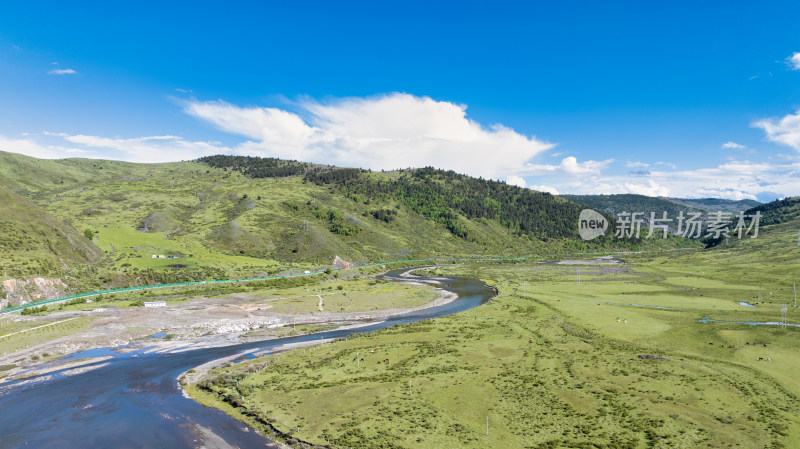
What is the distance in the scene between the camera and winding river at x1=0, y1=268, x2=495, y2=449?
3628 centimetres

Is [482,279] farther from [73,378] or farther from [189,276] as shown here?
[73,378]

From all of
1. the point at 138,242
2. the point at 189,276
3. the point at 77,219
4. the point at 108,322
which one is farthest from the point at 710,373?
the point at 77,219

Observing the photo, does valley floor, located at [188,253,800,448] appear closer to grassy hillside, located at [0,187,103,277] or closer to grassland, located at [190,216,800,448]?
grassland, located at [190,216,800,448]

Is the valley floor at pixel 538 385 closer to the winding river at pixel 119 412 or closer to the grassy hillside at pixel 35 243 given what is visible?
the winding river at pixel 119 412

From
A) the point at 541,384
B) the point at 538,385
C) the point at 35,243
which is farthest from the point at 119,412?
the point at 35,243

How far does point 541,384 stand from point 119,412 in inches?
1885

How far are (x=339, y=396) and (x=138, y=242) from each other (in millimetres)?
144200

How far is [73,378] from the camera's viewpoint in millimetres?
50938

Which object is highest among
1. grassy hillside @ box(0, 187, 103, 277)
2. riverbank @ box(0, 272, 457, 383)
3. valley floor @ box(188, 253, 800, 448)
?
grassy hillside @ box(0, 187, 103, 277)

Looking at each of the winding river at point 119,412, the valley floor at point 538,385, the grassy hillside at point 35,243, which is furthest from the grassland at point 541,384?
the grassy hillside at point 35,243

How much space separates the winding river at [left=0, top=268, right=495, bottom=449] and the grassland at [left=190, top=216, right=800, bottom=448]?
318 cm

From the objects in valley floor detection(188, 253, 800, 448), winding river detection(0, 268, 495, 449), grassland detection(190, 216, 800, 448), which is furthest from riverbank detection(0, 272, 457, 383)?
valley floor detection(188, 253, 800, 448)

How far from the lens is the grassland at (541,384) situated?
35.0 m

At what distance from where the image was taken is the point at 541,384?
45.9 meters
